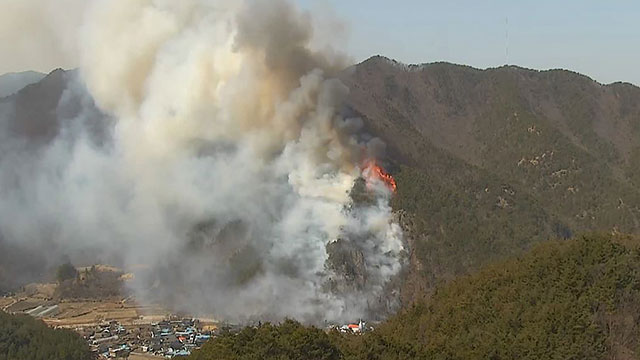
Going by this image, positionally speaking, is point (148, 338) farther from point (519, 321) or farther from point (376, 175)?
point (519, 321)

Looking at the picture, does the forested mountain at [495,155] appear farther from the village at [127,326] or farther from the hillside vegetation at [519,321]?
the hillside vegetation at [519,321]

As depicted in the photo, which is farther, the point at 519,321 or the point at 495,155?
the point at 495,155

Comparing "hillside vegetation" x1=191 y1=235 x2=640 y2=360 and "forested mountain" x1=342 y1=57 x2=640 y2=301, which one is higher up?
"forested mountain" x1=342 y1=57 x2=640 y2=301

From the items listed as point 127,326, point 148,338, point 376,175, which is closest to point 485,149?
point 376,175

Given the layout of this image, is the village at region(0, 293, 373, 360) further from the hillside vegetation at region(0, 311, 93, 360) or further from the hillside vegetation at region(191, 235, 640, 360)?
the hillside vegetation at region(191, 235, 640, 360)

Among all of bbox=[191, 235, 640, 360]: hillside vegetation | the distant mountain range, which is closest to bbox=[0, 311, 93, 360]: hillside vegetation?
bbox=[191, 235, 640, 360]: hillside vegetation

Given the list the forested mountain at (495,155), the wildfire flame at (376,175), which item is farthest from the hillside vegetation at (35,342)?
the wildfire flame at (376,175)

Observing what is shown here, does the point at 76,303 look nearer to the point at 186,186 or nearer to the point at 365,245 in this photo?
the point at 186,186
